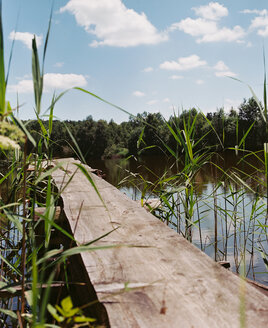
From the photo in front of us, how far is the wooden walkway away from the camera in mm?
923

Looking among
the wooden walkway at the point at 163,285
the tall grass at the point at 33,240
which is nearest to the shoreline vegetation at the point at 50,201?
the tall grass at the point at 33,240

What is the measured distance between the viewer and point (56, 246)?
417 cm

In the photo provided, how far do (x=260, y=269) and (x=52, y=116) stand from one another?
4.83m

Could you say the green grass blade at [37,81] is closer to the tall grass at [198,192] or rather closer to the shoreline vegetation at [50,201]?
the shoreline vegetation at [50,201]

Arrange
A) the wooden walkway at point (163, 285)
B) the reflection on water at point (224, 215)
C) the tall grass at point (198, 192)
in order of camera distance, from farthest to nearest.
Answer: the reflection on water at point (224, 215)
the tall grass at point (198, 192)
the wooden walkway at point (163, 285)

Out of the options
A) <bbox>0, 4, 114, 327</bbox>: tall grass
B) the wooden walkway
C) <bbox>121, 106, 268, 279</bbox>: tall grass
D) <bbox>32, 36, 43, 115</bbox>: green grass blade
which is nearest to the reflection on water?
<bbox>121, 106, 268, 279</bbox>: tall grass

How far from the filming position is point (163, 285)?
1.10m

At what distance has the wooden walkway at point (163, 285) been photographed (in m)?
0.92

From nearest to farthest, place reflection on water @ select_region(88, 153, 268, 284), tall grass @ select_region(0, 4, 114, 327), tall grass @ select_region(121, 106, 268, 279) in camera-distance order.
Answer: tall grass @ select_region(0, 4, 114, 327) < tall grass @ select_region(121, 106, 268, 279) < reflection on water @ select_region(88, 153, 268, 284)

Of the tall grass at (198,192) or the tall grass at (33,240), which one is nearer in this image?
the tall grass at (33,240)

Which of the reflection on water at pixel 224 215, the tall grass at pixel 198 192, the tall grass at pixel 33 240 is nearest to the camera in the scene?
the tall grass at pixel 33 240

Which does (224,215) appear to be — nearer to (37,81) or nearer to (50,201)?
(50,201)

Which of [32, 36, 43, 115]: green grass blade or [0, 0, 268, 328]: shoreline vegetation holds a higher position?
[32, 36, 43, 115]: green grass blade

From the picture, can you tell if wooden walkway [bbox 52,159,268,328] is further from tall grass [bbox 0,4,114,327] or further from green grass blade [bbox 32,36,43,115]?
green grass blade [bbox 32,36,43,115]
